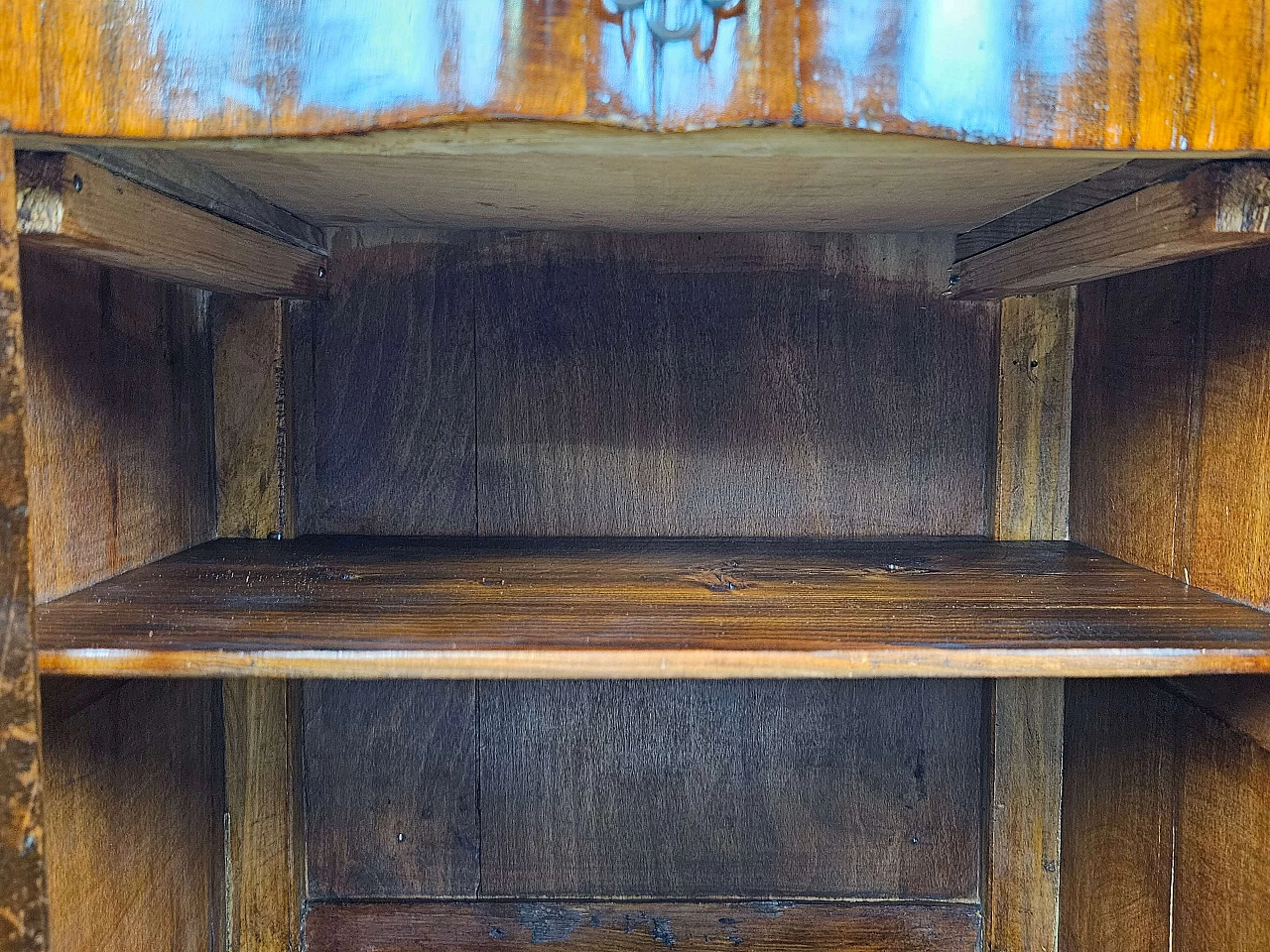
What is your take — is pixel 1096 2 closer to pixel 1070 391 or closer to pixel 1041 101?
pixel 1041 101

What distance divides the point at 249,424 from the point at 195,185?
30 cm

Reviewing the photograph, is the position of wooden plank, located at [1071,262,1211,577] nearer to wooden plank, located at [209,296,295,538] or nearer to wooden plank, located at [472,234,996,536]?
wooden plank, located at [472,234,996,536]

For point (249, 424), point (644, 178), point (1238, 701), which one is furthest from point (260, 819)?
point (1238, 701)

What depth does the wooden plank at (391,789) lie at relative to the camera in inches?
34.8

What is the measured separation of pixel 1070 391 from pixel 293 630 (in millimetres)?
696

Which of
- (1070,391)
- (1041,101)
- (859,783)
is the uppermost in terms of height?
(1041,101)

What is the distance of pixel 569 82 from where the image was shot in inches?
15.5

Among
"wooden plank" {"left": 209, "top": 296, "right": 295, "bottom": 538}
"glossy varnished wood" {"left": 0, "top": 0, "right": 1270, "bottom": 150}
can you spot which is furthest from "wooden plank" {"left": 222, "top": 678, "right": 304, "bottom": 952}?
"glossy varnished wood" {"left": 0, "top": 0, "right": 1270, "bottom": 150}

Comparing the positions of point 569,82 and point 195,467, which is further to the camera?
point 195,467

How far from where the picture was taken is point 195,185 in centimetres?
58

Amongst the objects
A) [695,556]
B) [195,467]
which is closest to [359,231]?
[195,467]

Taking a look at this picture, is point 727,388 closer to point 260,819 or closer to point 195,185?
point 195,185

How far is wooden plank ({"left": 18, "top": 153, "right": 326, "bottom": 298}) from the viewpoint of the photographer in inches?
18.6

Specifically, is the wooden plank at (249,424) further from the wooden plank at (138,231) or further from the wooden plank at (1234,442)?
the wooden plank at (1234,442)
